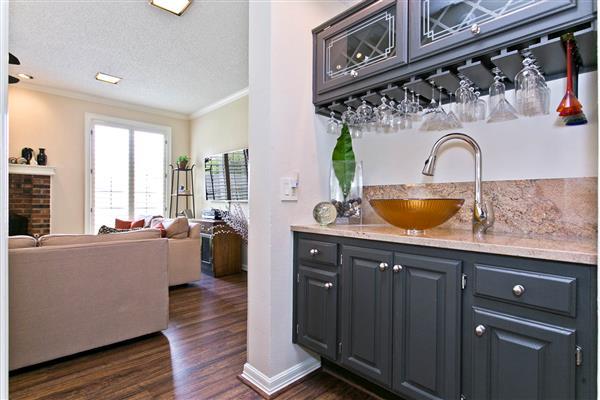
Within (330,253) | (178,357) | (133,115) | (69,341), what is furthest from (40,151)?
(330,253)

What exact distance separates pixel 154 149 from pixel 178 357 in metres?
4.75

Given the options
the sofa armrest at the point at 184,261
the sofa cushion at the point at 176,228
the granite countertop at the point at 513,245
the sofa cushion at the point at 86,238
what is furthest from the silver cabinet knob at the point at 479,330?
the sofa cushion at the point at 176,228

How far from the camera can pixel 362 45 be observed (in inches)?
70.3

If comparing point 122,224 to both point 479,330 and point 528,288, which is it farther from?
point 528,288

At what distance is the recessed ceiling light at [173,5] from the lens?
2.69 metres

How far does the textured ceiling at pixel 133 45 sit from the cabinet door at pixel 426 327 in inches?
105

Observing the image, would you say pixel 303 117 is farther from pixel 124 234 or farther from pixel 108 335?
pixel 108 335

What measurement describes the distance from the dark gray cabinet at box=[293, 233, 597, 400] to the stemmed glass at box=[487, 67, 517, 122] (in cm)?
82

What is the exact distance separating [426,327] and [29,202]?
573 cm

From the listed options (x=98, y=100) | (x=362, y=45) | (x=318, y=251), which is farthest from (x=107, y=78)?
(x=318, y=251)

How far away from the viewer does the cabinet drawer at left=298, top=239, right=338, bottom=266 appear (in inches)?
67.8

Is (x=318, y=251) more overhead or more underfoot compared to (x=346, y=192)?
more underfoot

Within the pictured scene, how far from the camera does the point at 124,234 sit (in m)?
2.44

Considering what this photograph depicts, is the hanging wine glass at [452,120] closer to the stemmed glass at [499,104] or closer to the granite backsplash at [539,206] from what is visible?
the stemmed glass at [499,104]
